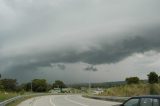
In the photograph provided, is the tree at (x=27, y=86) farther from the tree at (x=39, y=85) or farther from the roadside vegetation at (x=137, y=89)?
the roadside vegetation at (x=137, y=89)

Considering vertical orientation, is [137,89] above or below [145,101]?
above

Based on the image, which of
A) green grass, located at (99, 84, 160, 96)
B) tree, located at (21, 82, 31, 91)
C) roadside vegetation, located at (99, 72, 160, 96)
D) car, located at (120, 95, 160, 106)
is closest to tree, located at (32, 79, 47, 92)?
tree, located at (21, 82, 31, 91)

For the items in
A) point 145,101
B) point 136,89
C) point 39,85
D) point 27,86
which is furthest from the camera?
point 27,86

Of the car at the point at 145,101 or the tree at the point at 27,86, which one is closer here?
the car at the point at 145,101

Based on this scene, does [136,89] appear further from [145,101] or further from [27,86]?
[27,86]

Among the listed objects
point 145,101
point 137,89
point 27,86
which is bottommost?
point 145,101

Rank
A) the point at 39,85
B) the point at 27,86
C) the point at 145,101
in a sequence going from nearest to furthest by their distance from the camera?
the point at 145,101 < the point at 39,85 < the point at 27,86

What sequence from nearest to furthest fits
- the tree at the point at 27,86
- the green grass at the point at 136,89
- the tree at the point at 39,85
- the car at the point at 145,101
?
1. the car at the point at 145,101
2. the green grass at the point at 136,89
3. the tree at the point at 39,85
4. the tree at the point at 27,86

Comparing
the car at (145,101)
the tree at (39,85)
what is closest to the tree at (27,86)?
the tree at (39,85)

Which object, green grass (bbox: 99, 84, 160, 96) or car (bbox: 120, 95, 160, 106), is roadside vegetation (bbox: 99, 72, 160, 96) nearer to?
green grass (bbox: 99, 84, 160, 96)

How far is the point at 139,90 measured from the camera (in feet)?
207

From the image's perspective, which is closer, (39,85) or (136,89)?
(136,89)

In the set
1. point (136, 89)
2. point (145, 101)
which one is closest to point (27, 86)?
point (136, 89)

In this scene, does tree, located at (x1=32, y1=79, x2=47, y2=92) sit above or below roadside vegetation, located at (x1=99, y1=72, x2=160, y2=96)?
above
